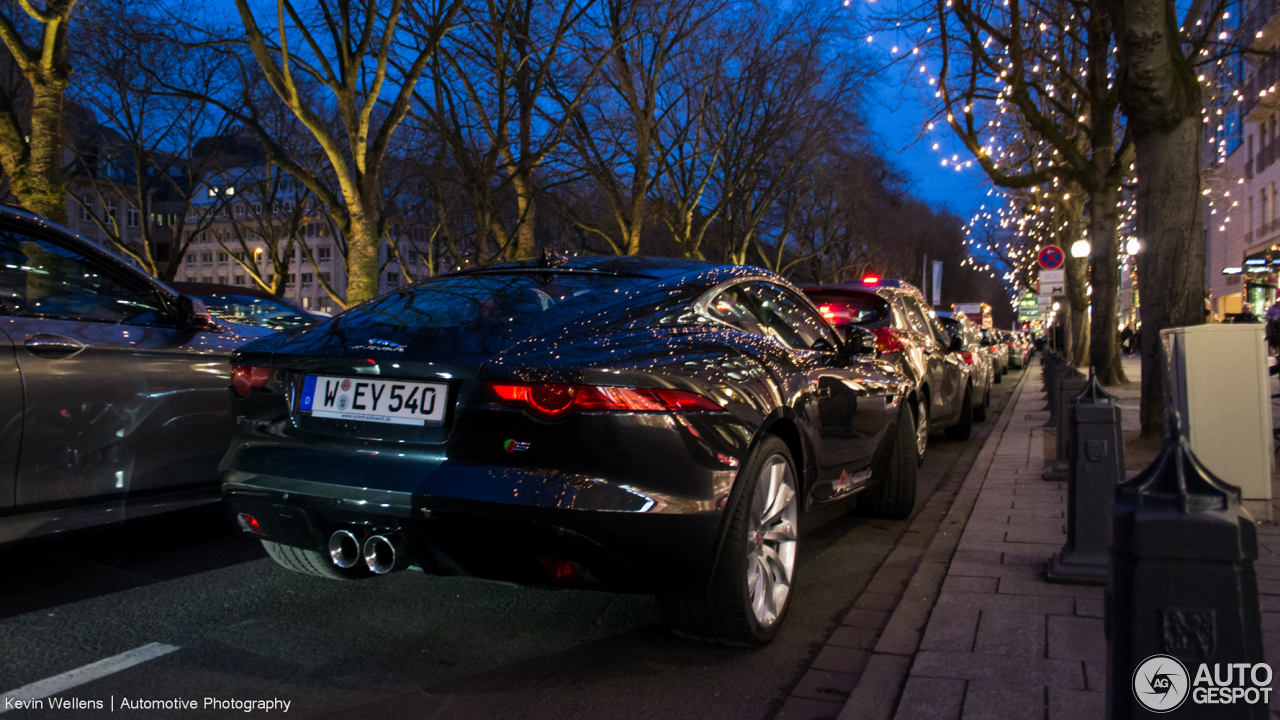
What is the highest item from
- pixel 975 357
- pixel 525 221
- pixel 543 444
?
pixel 525 221

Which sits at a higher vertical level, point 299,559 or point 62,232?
point 62,232

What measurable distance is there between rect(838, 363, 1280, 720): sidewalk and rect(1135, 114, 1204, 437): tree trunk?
3.34 meters

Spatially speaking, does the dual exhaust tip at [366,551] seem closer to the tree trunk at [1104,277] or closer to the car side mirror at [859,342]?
the car side mirror at [859,342]

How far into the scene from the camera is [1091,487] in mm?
4320

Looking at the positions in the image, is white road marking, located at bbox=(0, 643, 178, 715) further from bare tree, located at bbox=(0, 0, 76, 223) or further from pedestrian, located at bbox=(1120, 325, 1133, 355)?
pedestrian, located at bbox=(1120, 325, 1133, 355)

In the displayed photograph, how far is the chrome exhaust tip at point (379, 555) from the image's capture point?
3.10m

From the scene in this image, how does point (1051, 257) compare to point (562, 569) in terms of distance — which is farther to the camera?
point (1051, 257)

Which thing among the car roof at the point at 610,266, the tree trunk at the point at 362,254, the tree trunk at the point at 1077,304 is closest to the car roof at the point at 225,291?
the tree trunk at the point at 362,254

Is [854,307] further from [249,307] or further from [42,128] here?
[42,128]

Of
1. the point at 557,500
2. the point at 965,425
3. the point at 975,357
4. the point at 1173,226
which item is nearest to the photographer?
the point at 557,500

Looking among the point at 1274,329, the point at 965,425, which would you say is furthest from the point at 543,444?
the point at 1274,329

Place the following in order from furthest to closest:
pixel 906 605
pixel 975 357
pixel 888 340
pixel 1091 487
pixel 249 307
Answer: pixel 975 357 → pixel 249 307 → pixel 888 340 → pixel 1091 487 → pixel 906 605

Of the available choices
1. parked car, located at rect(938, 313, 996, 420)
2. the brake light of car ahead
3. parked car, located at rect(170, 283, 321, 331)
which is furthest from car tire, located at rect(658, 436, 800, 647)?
parked car, located at rect(938, 313, 996, 420)

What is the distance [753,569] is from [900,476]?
2573 mm
